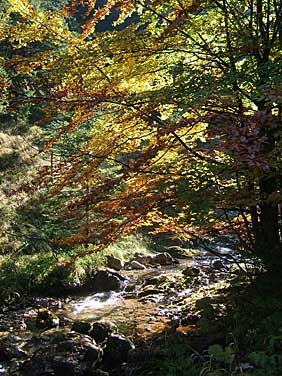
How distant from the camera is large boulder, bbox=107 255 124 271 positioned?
13141 millimetres

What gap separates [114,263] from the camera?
43.5ft

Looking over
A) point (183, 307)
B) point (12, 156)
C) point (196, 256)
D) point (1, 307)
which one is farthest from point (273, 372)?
point (12, 156)

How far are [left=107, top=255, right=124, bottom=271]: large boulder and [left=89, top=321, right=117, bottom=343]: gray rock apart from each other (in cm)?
646

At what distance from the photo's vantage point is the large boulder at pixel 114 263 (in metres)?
13.1

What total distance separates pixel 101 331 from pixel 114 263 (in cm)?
683

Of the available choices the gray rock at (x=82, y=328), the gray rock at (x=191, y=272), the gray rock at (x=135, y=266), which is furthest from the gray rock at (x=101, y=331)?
the gray rock at (x=135, y=266)

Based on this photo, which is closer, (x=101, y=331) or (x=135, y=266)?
(x=101, y=331)

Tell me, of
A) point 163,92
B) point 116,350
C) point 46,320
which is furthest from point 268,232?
point 46,320

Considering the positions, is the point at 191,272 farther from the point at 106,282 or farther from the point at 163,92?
the point at 163,92

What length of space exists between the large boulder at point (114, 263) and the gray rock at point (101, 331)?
6.46 metres

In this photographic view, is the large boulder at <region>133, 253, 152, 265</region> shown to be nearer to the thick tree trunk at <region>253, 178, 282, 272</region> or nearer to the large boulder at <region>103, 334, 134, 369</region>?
the large boulder at <region>103, 334, 134, 369</region>

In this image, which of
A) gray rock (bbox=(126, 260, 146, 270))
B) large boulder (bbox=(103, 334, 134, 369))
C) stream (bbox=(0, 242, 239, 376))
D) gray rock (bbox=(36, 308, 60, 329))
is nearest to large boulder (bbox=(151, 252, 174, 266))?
gray rock (bbox=(126, 260, 146, 270))

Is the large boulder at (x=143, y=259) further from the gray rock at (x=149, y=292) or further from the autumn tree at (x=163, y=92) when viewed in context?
the autumn tree at (x=163, y=92)

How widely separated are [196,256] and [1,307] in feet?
27.2
